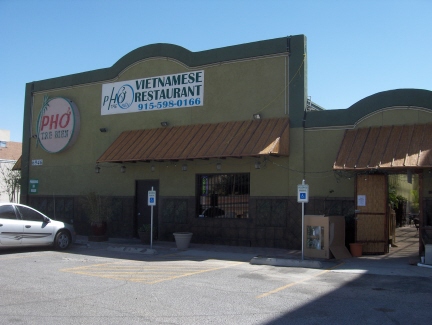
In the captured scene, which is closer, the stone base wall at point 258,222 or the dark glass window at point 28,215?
the dark glass window at point 28,215

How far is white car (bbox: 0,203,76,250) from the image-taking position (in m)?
14.8

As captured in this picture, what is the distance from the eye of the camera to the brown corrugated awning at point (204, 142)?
16.2 m

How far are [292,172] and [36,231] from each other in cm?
898

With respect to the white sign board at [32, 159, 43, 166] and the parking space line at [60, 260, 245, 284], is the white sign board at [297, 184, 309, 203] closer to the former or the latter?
the parking space line at [60, 260, 245, 284]

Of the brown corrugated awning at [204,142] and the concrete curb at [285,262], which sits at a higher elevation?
the brown corrugated awning at [204,142]

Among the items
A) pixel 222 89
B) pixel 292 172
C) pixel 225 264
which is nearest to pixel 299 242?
pixel 292 172

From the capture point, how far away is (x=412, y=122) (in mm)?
15086

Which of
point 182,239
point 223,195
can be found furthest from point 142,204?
point 223,195

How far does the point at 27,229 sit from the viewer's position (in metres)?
15.3

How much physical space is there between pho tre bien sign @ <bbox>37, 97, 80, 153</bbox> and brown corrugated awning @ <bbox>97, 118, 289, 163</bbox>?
3253 mm

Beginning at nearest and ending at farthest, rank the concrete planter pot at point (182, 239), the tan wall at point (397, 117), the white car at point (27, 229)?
the white car at point (27, 229), the tan wall at point (397, 117), the concrete planter pot at point (182, 239)

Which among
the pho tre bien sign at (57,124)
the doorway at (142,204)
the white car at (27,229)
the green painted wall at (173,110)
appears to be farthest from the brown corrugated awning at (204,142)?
the white car at (27,229)

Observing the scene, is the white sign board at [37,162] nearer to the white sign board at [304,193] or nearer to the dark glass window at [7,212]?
the dark glass window at [7,212]

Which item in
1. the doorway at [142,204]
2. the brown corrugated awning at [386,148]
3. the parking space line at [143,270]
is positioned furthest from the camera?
the doorway at [142,204]
